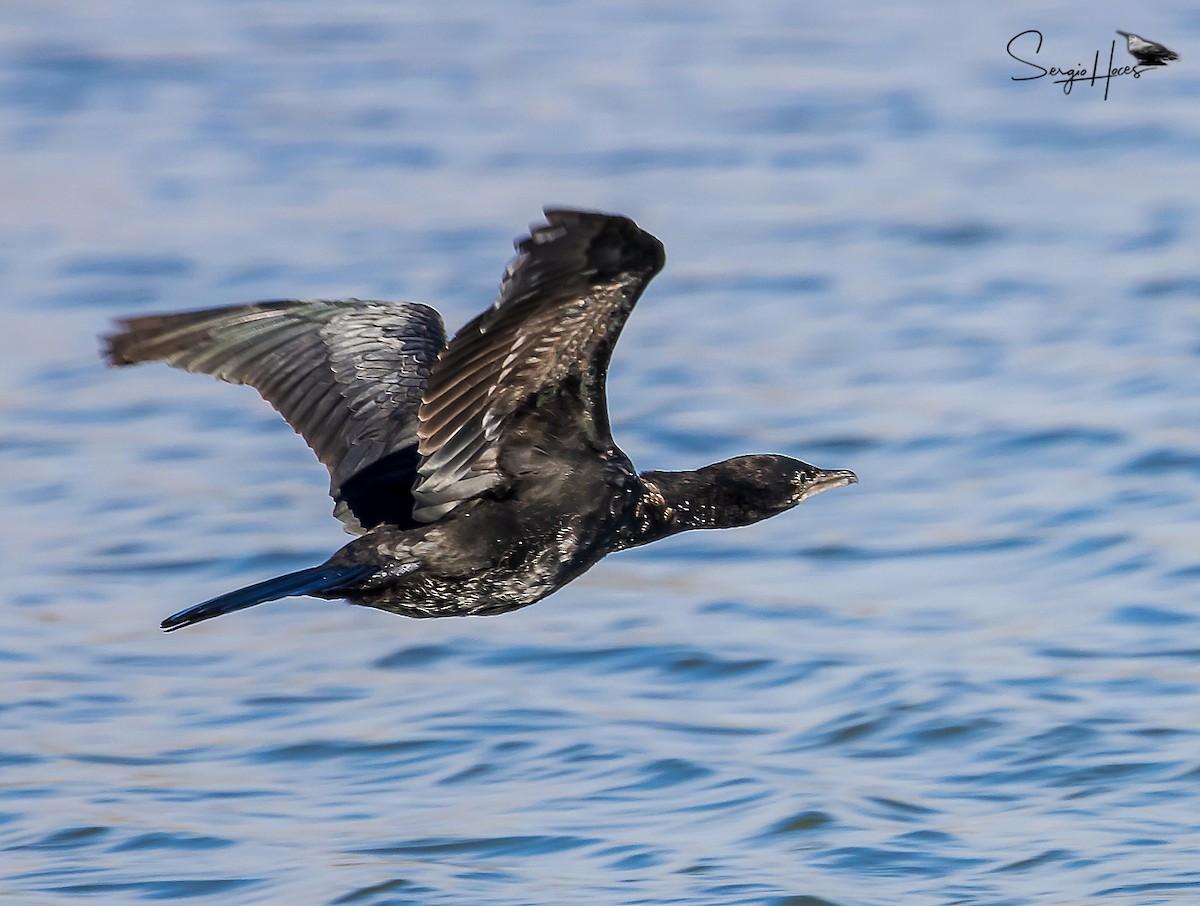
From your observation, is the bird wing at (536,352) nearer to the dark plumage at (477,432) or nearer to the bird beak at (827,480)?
the dark plumage at (477,432)

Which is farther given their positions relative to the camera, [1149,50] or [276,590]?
[1149,50]

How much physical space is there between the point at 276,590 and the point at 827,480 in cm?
196

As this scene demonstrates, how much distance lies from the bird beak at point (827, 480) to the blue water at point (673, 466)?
918 millimetres

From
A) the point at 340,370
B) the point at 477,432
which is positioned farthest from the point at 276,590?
the point at 340,370

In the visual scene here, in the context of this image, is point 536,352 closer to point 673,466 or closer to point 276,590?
point 276,590

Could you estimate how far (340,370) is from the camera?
21.7 ft

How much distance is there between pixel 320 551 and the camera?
8.89m

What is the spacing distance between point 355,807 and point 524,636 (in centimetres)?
146

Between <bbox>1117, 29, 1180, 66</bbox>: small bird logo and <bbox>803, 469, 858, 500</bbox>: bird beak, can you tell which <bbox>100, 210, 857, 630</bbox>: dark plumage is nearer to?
<bbox>803, 469, 858, 500</bbox>: bird beak

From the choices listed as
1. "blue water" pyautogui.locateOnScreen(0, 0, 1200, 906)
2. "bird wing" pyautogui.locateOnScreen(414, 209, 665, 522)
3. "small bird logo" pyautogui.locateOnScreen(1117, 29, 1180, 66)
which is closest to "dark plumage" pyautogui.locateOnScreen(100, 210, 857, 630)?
"bird wing" pyautogui.locateOnScreen(414, 209, 665, 522)

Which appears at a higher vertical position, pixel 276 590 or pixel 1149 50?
pixel 1149 50

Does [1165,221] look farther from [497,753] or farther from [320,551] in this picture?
[497,753]

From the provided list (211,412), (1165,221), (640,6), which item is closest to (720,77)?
(640,6)

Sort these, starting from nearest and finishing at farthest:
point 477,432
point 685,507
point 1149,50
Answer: point 477,432
point 685,507
point 1149,50
